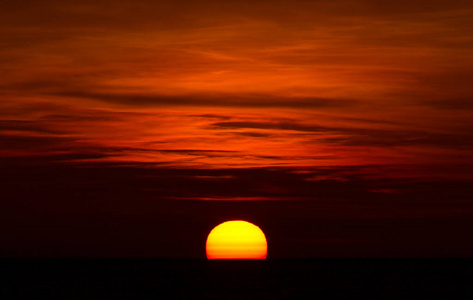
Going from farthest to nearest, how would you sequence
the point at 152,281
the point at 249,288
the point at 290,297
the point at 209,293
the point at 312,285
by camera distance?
the point at 152,281 < the point at 312,285 < the point at 249,288 < the point at 209,293 < the point at 290,297

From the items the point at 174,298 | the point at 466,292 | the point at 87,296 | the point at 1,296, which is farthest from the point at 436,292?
the point at 1,296

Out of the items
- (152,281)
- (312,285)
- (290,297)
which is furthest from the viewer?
(152,281)

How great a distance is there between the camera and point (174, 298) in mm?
77875

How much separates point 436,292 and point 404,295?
22.6 feet

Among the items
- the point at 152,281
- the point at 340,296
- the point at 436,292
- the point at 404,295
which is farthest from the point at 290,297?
the point at 152,281

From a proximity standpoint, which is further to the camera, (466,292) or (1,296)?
(466,292)

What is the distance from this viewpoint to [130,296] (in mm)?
81000

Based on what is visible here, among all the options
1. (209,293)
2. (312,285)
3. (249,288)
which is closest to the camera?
(209,293)

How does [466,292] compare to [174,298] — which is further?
[466,292]

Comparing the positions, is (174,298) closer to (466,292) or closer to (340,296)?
(340,296)

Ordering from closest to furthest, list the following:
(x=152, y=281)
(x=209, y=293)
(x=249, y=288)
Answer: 1. (x=209, y=293)
2. (x=249, y=288)
3. (x=152, y=281)

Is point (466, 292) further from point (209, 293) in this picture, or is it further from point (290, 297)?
point (209, 293)

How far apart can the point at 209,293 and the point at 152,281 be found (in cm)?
2901

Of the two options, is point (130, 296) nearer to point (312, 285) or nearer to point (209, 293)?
point (209, 293)
